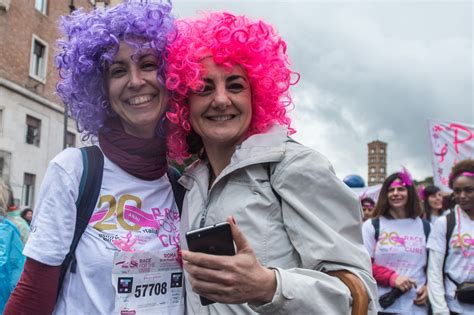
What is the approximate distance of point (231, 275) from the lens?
143 cm

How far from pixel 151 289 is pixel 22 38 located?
19.5m

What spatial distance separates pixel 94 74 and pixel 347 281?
1527 mm

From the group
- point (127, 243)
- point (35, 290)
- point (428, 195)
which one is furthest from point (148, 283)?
point (428, 195)

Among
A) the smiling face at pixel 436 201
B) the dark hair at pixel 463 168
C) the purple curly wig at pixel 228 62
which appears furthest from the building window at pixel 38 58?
the purple curly wig at pixel 228 62

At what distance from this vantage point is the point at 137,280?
6.46 feet

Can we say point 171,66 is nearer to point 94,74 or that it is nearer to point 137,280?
point 94,74

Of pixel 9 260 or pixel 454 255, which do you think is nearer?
pixel 9 260

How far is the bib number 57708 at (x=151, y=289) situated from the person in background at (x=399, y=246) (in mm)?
3102

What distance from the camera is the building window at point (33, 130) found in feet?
61.3

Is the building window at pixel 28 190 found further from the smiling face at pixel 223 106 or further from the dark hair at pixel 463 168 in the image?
the smiling face at pixel 223 106

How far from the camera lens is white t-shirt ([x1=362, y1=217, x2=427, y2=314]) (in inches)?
181

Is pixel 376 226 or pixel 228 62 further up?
pixel 228 62

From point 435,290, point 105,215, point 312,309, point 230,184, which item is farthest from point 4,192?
point 435,290

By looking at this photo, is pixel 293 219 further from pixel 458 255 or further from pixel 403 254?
pixel 403 254
